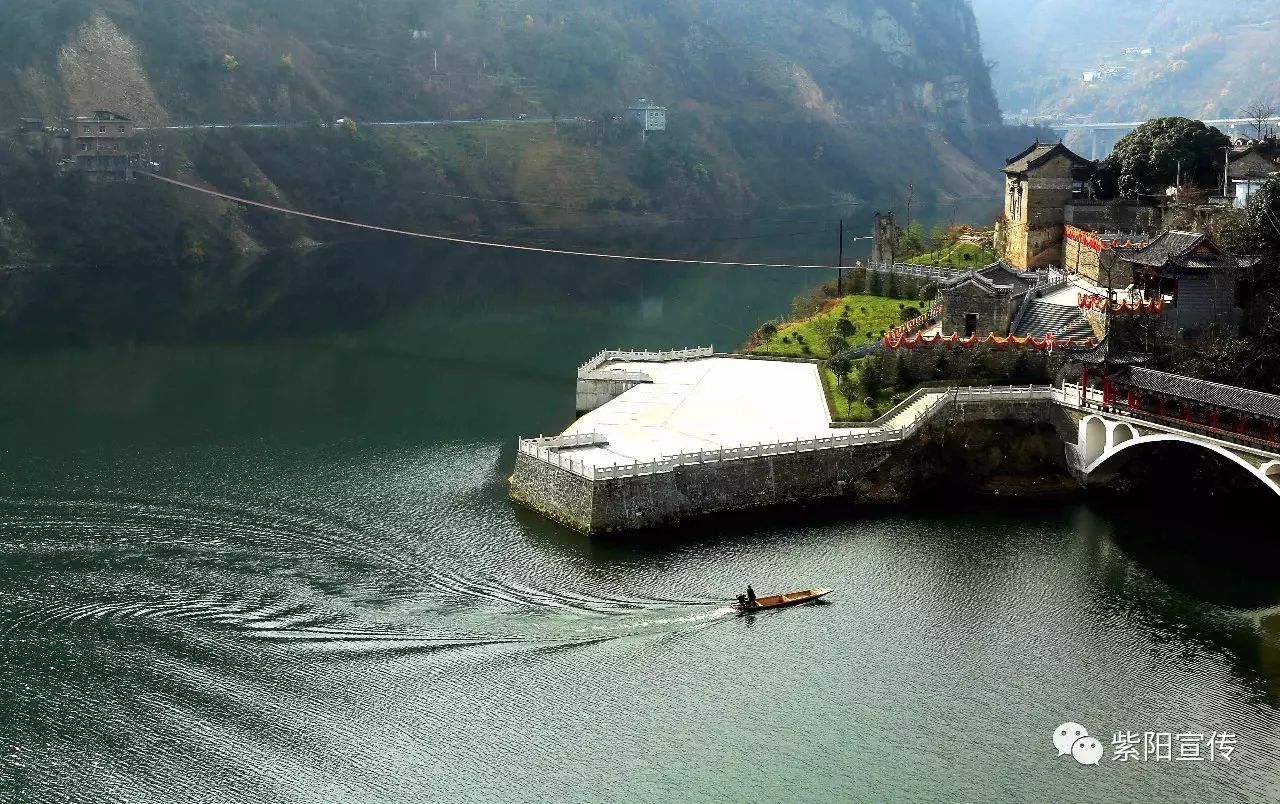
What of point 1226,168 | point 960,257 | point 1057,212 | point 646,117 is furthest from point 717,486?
A: point 646,117

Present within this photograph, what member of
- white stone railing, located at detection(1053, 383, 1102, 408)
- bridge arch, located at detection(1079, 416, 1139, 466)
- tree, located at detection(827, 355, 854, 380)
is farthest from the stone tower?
bridge arch, located at detection(1079, 416, 1139, 466)

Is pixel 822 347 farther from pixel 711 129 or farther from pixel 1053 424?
pixel 711 129

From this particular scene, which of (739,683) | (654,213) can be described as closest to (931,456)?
(739,683)

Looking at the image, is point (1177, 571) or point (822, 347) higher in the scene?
point (822, 347)

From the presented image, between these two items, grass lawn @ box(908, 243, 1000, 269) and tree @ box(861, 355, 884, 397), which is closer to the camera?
tree @ box(861, 355, 884, 397)

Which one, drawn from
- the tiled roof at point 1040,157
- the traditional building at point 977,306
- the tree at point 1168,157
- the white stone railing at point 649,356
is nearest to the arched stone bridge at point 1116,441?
the traditional building at point 977,306

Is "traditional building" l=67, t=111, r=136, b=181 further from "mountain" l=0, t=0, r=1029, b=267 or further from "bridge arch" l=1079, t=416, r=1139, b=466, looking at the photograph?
"bridge arch" l=1079, t=416, r=1139, b=466

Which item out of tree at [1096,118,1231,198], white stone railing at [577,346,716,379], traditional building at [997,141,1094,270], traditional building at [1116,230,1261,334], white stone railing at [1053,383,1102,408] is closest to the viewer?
white stone railing at [1053,383,1102,408]
